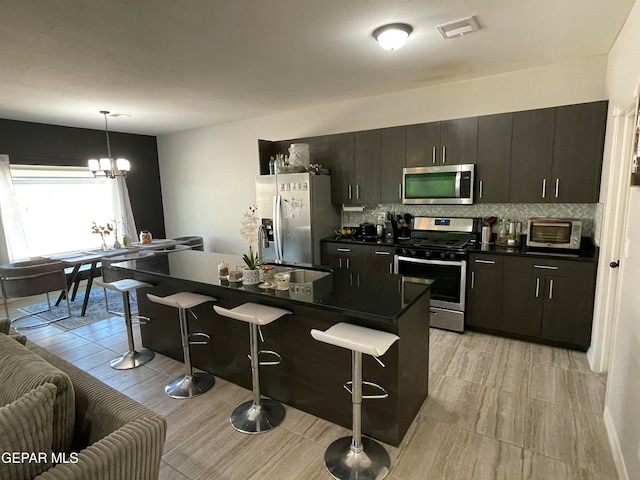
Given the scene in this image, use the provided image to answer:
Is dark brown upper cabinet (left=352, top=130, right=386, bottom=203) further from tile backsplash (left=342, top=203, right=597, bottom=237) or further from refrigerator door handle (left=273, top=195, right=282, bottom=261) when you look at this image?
refrigerator door handle (left=273, top=195, right=282, bottom=261)

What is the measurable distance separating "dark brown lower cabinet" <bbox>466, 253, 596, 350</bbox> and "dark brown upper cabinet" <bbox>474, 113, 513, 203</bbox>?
0.72 m

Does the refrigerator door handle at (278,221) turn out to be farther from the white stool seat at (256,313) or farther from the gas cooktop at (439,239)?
the white stool seat at (256,313)

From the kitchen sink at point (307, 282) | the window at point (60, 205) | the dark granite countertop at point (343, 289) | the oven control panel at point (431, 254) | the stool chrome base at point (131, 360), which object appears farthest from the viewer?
the window at point (60, 205)

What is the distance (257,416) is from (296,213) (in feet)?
8.57

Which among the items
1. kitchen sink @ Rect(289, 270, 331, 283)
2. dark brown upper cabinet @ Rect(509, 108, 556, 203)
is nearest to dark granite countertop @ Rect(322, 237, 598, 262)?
dark brown upper cabinet @ Rect(509, 108, 556, 203)

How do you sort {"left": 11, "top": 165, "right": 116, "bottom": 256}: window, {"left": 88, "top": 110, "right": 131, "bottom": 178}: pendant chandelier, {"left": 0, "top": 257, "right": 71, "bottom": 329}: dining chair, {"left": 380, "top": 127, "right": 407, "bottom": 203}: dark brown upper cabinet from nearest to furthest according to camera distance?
{"left": 0, "top": 257, "right": 71, "bottom": 329}: dining chair
{"left": 380, "top": 127, "right": 407, "bottom": 203}: dark brown upper cabinet
{"left": 88, "top": 110, "right": 131, "bottom": 178}: pendant chandelier
{"left": 11, "top": 165, "right": 116, "bottom": 256}: window

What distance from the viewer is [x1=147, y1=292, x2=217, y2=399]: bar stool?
2.54 m

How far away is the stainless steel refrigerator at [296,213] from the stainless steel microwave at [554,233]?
2.36m

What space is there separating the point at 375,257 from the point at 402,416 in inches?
85.9

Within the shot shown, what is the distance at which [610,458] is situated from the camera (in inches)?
76.1

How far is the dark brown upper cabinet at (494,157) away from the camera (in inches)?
→ 137

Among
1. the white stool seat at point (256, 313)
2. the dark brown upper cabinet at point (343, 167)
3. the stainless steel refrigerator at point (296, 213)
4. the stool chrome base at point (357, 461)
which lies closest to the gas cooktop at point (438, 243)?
the dark brown upper cabinet at point (343, 167)

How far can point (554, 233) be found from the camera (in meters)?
3.34

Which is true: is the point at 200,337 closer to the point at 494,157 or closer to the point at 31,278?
the point at 31,278
